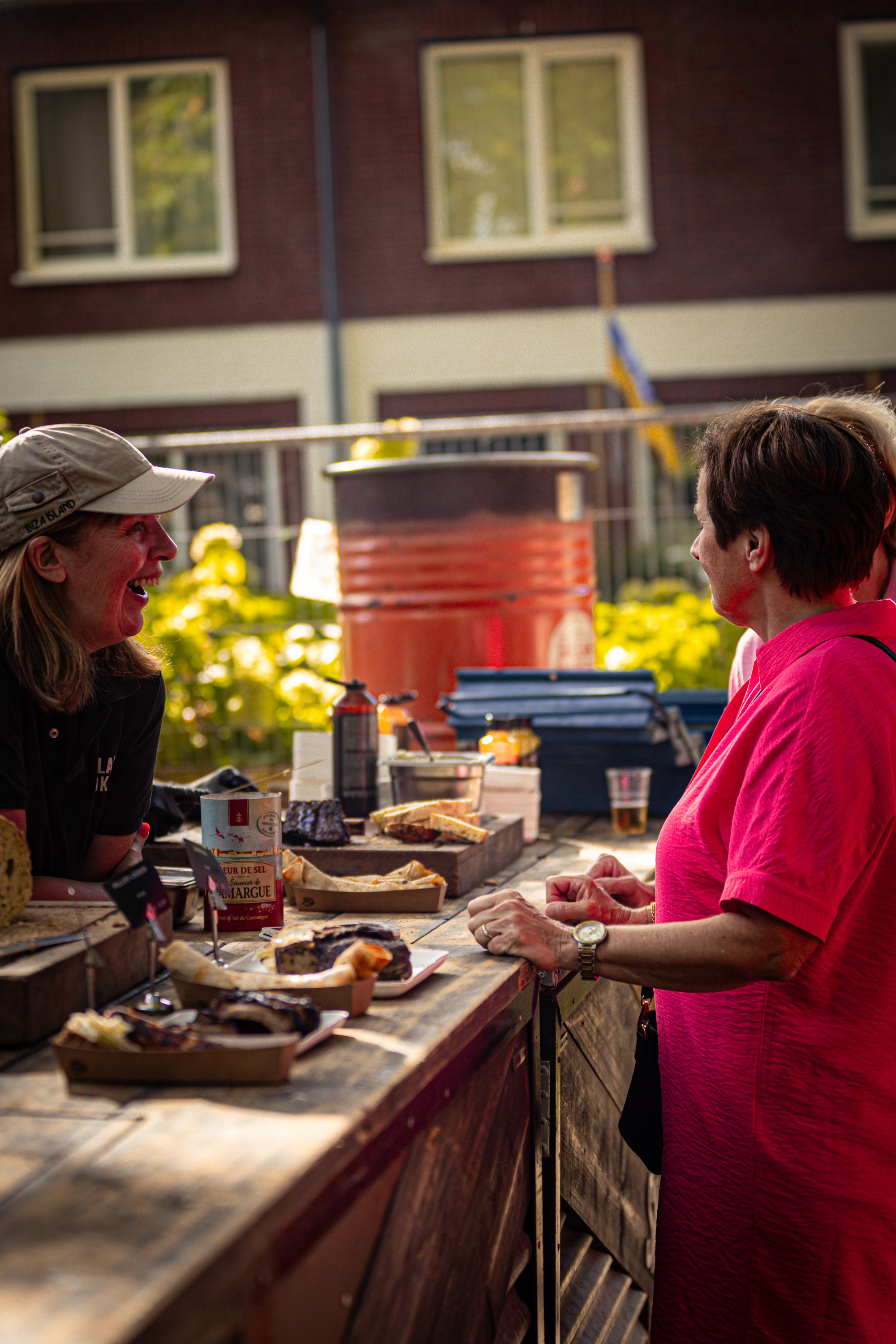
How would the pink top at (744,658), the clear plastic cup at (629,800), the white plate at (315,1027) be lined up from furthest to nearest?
1. the clear plastic cup at (629,800)
2. the pink top at (744,658)
3. the white plate at (315,1027)

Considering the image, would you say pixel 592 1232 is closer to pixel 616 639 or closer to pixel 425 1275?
pixel 425 1275

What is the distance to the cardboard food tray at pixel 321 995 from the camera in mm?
1648

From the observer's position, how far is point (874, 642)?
172 centimetres

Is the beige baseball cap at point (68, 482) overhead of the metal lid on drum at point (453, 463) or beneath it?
beneath

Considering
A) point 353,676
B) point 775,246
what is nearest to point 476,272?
point 775,246

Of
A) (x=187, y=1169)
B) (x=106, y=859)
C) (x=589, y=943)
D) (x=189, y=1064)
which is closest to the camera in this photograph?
(x=187, y=1169)

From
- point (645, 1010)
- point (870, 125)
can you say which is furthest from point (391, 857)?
point (870, 125)

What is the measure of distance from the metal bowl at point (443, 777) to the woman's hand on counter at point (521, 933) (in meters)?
0.82

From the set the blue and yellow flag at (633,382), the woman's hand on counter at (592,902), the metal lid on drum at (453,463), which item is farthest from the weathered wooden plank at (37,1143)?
the blue and yellow flag at (633,382)

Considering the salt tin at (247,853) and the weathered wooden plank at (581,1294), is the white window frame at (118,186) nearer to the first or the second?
the salt tin at (247,853)

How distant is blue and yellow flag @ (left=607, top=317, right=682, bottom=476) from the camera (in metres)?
8.94

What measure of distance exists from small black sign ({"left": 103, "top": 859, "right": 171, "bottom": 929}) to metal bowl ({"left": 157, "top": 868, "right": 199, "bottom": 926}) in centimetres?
53

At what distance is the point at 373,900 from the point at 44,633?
0.76 meters

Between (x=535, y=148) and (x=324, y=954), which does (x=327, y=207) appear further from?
(x=324, y=954)
